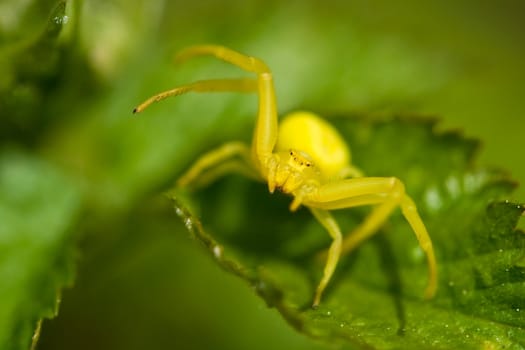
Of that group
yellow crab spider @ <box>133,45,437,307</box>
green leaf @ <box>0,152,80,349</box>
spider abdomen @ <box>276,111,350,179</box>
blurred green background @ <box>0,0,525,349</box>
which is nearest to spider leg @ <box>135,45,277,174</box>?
yellow crab spider @ <box>133,45,437,307</box>

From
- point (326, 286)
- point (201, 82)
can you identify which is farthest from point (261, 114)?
point (326, 286)

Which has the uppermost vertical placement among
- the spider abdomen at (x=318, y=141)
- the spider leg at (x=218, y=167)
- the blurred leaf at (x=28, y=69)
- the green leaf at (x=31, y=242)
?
the blurred leaf at (x=28, y=69)

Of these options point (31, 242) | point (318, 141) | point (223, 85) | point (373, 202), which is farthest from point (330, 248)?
point (31, 242)

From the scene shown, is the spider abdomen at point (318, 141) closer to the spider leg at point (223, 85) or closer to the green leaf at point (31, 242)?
the spider leg at point (223, 85)

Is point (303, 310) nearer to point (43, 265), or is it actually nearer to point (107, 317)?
point (43, 265)

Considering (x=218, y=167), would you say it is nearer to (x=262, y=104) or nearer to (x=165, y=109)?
(x=262, y=104)

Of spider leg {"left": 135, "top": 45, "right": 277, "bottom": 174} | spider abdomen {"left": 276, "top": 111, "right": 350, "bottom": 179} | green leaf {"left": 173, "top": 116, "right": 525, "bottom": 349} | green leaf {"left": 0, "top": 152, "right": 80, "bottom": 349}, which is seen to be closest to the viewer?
green leaf {"left": 173, "top": 116, "right": 525, "bottom": 349}

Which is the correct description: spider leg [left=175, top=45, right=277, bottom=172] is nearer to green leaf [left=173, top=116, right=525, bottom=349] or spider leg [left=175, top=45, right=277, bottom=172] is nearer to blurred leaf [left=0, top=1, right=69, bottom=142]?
green leaf [left=173, top=116, right=525, bottom=349]

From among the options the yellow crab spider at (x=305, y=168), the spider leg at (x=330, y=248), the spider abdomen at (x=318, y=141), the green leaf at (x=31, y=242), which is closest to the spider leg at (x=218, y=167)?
the yellow crab spider at (x=305, y=168)
